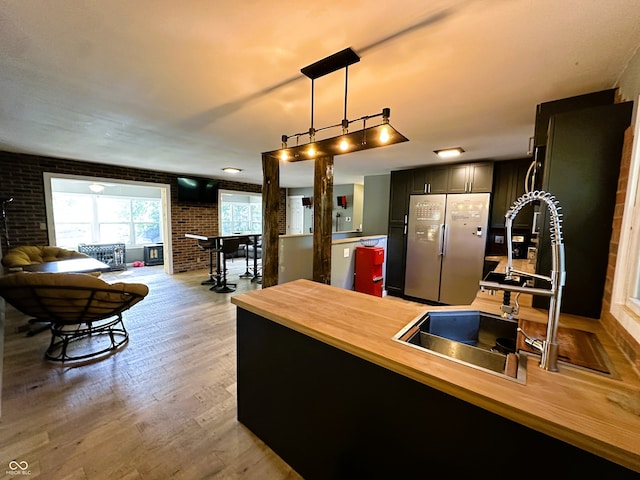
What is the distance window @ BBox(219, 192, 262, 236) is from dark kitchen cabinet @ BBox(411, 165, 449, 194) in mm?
5432

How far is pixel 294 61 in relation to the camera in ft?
4.98

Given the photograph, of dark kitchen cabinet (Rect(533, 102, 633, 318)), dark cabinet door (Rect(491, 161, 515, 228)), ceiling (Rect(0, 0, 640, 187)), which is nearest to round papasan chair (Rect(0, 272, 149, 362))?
ceiling (Rect(0, 0, 640, 187))

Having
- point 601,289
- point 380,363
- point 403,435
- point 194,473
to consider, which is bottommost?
point 194,473

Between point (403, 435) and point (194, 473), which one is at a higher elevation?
point (403, 435)

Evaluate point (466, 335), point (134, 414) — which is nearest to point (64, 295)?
point (134, 414)

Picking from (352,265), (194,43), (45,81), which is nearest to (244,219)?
(352,265)

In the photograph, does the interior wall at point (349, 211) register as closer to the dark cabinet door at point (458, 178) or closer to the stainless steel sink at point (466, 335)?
the dark cabinet door at point (458, 178)

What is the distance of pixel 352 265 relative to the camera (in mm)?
4363

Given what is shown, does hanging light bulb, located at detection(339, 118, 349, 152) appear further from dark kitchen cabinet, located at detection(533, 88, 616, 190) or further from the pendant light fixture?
dark kitchen cabinet, located at detection(533, 88, 616, 190)

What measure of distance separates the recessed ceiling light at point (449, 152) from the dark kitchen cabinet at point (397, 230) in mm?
988

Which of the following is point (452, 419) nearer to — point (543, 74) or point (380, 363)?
point (380, 363)

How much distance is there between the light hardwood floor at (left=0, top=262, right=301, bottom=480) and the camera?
148 cm

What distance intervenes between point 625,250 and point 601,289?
358 millimetres

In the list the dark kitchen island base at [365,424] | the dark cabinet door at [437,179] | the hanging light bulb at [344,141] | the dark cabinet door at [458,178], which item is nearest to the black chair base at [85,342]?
the dark kitchen island base at [365,424]
